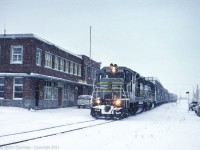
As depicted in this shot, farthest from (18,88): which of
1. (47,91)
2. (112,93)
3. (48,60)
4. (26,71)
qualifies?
(112,93)

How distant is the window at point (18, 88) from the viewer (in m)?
30.9

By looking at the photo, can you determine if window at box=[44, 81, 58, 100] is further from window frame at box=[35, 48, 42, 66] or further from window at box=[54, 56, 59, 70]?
window frame at box=[35, 48, 42, 66]

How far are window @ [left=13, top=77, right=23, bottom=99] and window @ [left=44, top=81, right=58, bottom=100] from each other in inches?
151

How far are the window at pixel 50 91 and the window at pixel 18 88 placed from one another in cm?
383

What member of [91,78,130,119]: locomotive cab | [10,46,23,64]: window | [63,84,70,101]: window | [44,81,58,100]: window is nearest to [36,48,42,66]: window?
[10,46,23,64]: window

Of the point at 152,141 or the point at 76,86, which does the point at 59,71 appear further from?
the point at 152,141

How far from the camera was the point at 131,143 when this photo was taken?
1082cm

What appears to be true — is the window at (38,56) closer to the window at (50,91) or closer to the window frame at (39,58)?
the window frame at (39,58)

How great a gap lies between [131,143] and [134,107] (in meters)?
16.5

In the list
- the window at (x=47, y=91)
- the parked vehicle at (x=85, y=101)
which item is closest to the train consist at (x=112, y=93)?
the window at (x=47, y=91)

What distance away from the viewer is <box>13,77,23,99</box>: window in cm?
3091

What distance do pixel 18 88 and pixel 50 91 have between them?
5359 mm

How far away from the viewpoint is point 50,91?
35781 mm

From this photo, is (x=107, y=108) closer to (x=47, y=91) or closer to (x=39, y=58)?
(x=39, y=58)
